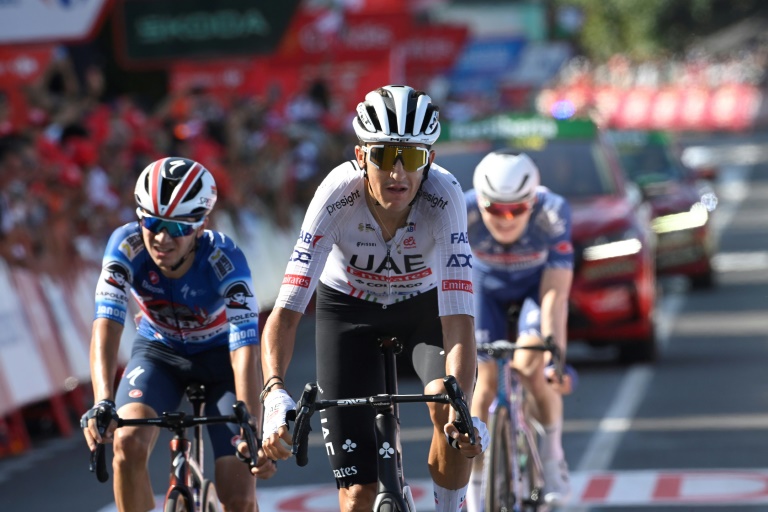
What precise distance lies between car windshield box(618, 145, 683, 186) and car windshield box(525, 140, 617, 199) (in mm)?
4736

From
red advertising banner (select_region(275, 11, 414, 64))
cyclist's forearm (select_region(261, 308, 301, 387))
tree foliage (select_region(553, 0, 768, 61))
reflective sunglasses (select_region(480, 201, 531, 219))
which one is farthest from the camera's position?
tree foliage (select_region(553, 0, 768, 61))

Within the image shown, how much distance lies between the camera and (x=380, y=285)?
6.96 meters

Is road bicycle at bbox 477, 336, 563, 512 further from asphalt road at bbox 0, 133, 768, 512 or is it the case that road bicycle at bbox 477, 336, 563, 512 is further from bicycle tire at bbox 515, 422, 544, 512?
asphalt road at bbox 0, 133, 768, 512

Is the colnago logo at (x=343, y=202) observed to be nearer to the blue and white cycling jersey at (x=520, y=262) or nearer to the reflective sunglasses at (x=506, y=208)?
the reflective sunglasses at (x=506, y=208)

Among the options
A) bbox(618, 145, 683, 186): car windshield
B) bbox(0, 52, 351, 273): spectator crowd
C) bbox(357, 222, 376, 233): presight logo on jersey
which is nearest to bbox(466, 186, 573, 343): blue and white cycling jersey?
bbox(357, 222, 376, 233): presight logo on jersey

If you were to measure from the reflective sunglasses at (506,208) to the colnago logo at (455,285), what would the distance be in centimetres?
248

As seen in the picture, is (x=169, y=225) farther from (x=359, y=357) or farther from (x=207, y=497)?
(x=207, y=497)

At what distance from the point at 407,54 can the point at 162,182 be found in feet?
93.0

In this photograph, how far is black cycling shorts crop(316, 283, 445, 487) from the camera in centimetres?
679

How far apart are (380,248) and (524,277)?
2.68 m

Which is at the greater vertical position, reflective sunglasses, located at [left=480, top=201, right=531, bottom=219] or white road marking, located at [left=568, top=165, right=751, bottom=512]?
reflective sunglasses, located at [left=480, top=201, right=531, bottom=219]

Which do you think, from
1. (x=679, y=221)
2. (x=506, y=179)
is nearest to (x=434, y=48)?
(x=679, y=221)

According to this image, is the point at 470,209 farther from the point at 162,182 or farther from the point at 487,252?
the point at 162,182

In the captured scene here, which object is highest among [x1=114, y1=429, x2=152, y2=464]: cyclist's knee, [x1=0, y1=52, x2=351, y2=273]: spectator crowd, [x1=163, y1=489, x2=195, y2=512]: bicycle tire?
[x1=0, y1=52, x2=351, y2=273]: spectator crowd
